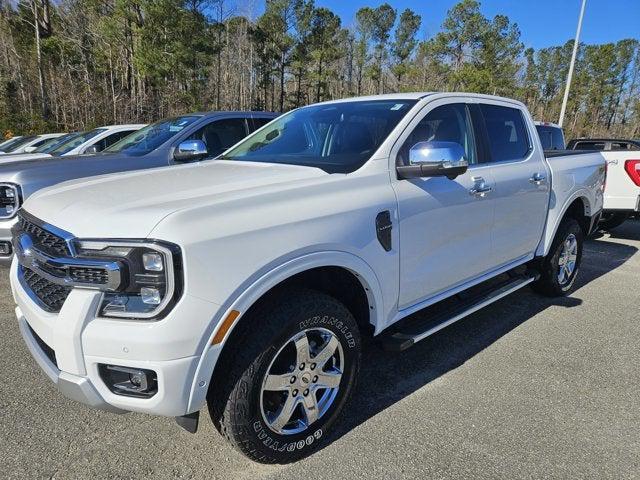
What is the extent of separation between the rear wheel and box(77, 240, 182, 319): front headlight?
8193 mm

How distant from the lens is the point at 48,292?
212cm

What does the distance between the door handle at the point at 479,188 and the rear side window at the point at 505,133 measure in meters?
0.42

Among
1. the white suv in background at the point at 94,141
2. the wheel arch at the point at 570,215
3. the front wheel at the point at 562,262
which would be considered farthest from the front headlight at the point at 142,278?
the white suv in background at the point at 94,141

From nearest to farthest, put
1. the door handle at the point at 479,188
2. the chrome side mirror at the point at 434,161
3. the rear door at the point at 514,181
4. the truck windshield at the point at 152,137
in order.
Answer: the chrome side mirror at the point at 434,161 → the door handle at the point at 479,188 → the rear door at the point at 514,181 → the truck windshield at the point at 152,137

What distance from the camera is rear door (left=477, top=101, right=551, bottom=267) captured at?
364cm

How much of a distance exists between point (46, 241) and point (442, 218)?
2.19 m

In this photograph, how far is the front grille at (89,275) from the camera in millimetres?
1843

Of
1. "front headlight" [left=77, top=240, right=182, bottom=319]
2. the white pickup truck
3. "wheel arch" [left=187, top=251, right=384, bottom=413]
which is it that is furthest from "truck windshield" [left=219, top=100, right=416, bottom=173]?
"front headlight" [left=77, top=240, right=182, bottom=319]

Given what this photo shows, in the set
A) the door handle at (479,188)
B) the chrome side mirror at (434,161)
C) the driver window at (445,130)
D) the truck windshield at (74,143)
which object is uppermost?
the driver window at (445,130)

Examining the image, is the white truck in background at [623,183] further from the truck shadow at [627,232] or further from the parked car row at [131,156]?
the parked car row at [131,156]

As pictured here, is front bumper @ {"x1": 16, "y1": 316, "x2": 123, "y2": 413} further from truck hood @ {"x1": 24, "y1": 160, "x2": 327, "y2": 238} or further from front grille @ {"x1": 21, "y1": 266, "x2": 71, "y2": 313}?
truck hood @ {"x1": 24, "y1": 160, "x2": 327, "y2": 238}

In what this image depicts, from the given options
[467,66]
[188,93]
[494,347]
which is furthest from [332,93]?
[494,347]

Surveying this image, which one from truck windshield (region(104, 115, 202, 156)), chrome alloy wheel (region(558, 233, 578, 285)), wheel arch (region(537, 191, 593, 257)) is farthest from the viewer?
truck windshield (region(104, 115, 202, 156))

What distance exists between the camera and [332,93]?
5159cm
